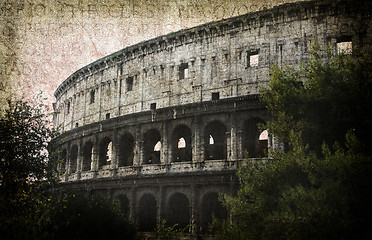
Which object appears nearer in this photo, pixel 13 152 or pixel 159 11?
pixel 13 152

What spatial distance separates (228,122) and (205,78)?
339cm

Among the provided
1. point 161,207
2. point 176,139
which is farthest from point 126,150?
point 161,207

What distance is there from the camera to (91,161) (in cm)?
3184

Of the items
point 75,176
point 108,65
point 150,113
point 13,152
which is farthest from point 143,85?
point 13,152

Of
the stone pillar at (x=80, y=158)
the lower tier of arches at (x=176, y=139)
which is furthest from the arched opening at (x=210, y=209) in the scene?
the stone pillar at (x=80, y=158)

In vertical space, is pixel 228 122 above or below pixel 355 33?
below

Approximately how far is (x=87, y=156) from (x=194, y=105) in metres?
11.7

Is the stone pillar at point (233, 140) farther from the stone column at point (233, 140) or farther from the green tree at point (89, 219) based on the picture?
the green tree at point (89, 219)

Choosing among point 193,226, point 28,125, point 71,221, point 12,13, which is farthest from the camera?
point 12,13

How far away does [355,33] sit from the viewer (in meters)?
22.1

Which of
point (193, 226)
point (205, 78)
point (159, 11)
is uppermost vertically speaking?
→ point (159, 11)

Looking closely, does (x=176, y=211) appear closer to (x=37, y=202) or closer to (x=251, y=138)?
(x=251, y=138)

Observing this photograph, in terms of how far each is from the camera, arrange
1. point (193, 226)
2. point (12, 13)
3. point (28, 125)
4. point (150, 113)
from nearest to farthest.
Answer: point (28, 125)
point (193, 226)
point (12, 13)
point (150, 113)

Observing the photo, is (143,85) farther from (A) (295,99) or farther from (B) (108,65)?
(A) (295,99)
